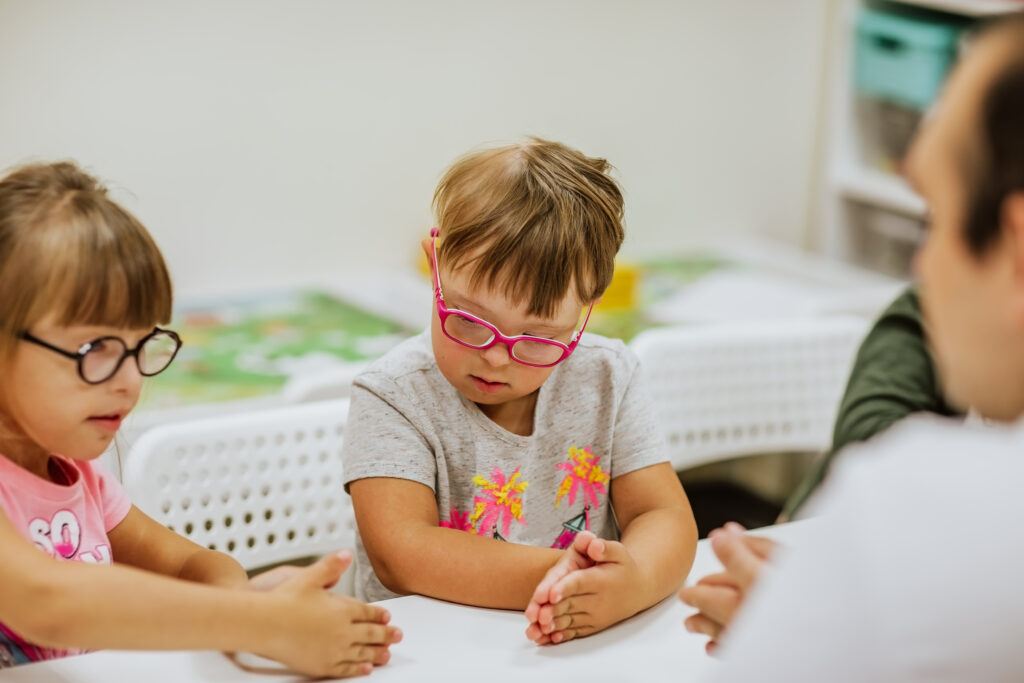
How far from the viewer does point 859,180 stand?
2807mm

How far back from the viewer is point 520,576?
1.06 metres

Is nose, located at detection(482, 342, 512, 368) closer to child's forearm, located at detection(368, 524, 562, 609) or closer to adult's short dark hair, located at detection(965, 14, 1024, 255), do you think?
child's forearm, located at detection(368, 524, 562, 609)

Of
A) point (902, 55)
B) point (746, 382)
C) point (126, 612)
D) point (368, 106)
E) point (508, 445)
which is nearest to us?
point (126, 612)

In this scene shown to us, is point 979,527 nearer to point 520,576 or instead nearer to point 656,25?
point 520,576

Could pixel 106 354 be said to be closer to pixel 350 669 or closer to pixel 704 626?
pixel 350 669

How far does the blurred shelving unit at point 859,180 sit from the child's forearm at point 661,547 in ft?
5.62

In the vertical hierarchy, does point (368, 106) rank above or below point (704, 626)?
above

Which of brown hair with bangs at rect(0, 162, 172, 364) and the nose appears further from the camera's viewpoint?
the nose

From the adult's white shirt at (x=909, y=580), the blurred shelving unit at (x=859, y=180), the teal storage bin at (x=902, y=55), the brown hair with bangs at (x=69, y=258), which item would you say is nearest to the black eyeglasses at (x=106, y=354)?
the brown hair with bangs at (x=69, y=258)

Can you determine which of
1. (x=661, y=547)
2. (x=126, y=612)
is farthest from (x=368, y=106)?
(x=126, y=612)

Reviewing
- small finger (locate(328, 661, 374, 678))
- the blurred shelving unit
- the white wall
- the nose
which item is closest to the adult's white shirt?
small finger (locate(328, 661, 374, 678))

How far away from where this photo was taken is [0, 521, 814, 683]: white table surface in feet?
2.99

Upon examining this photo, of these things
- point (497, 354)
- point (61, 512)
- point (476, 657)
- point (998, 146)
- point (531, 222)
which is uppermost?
point (998, 146)

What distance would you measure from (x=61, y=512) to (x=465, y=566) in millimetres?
343
